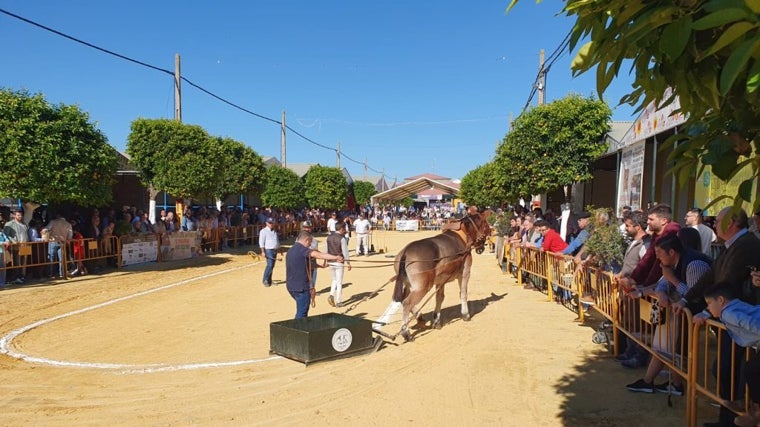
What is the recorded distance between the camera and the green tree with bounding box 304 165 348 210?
39.4m

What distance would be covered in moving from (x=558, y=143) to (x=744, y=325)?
1294 cm

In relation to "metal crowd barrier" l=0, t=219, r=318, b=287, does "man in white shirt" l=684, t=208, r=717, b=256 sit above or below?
above

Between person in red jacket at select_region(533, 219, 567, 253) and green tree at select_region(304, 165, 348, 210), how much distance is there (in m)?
28.9

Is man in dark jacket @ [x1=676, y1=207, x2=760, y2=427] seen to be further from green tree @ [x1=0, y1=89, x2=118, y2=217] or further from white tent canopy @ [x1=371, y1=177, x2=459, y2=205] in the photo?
white tent canopy @ [x1=371, y1=177, x2=459, y2=205]

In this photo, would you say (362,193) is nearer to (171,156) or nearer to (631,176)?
(171,156)

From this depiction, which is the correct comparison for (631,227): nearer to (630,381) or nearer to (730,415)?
(630,381)

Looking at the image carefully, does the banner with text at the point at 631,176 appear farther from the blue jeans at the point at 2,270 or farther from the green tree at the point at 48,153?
the blue jeans at the point at 2,270

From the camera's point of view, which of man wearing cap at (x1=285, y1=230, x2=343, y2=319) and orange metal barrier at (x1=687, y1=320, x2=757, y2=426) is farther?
man wearing cap at (x1=285, y1=230, x2=343, y2=319)

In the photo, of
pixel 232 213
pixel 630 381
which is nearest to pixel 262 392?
pixel 630 381

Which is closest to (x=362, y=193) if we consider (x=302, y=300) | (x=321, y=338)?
(x=302, y=300)

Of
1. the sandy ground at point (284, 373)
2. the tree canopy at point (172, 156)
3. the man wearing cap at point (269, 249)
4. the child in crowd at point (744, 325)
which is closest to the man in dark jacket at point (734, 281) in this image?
the child in crowd at point (744, 325)

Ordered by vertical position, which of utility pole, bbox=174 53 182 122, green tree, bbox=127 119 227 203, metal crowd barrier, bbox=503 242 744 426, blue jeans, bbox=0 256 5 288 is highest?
utility pole, bbox=174 53 182 122

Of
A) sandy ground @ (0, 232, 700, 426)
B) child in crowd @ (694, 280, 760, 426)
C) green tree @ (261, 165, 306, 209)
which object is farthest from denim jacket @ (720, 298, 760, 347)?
green tree @ (261, 165, 306, 209)

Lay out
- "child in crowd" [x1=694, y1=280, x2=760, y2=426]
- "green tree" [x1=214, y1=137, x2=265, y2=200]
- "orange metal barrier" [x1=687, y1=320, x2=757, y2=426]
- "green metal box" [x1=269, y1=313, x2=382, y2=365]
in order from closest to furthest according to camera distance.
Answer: "child in crowd" [x1=694, y1=280, x2=760, y2=426] < "orange metal barrier" [x1=687, y1=320, x2=757, y2=426] < "green metal box" [x1=269, y1=313, x2=382, y2=365] < "green tree" [x1=214, y1=137, x2=265, y2=200]
